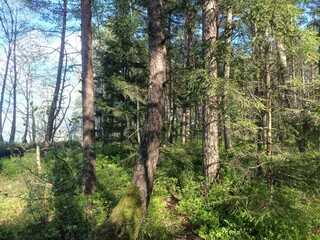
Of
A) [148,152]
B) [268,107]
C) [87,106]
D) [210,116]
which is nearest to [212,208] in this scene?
[148,152]

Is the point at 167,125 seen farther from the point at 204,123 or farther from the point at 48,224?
the point at 48,224

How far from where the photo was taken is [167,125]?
1152cm

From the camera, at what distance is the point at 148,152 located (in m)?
4.64

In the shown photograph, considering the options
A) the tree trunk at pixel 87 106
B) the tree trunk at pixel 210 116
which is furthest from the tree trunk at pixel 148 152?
the tree trunk at pixel 87 106

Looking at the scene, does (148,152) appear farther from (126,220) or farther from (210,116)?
(210,116)

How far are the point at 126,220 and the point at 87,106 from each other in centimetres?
403

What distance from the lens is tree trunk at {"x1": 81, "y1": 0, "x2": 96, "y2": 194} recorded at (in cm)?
689

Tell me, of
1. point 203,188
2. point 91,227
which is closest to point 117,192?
point 91,227

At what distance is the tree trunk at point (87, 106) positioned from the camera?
689 cm

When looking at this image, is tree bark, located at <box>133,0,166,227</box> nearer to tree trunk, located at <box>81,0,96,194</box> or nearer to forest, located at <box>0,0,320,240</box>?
forest, located at <box>0,0,320,240</box>

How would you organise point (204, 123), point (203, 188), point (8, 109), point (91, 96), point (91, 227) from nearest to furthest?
point (91, 227) → point (203, 188) → point (204, 123) → point (91, 96) → point (8, 109)

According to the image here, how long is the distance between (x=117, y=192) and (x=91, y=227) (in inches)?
63.8

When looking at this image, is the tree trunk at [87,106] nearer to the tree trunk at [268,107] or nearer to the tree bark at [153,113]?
the tree bark at [153,113]

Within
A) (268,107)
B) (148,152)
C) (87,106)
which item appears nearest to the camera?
(148,152)
